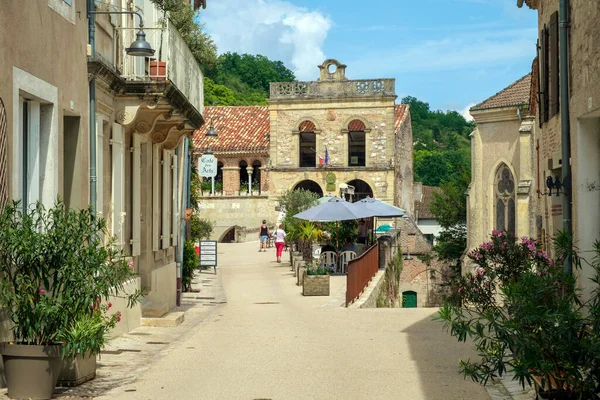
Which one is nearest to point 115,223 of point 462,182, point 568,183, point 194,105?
point 194,105

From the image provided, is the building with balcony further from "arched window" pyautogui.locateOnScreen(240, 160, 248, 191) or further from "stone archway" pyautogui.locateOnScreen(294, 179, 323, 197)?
"arched window" pyautogui.locateOnScreen(240, 160, 248, 191)

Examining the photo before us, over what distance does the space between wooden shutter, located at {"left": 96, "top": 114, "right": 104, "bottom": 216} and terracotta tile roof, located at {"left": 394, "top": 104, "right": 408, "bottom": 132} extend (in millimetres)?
40911

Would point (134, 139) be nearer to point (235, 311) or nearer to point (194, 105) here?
point (194, 105)

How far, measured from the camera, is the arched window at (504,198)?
3603 centimetres

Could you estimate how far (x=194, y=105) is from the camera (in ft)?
61.4

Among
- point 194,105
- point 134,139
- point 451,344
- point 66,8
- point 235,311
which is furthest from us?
point 235,311

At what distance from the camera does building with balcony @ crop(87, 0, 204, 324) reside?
583 inches

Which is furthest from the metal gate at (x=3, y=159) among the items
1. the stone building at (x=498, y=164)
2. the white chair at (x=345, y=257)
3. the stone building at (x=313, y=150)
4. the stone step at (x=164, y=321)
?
the stone building at (x=313, y=150)

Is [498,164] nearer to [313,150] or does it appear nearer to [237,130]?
[313,150]

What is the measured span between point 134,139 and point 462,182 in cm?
3293

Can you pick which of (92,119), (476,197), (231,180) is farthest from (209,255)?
(231,180)

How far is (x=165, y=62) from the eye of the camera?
15.4m

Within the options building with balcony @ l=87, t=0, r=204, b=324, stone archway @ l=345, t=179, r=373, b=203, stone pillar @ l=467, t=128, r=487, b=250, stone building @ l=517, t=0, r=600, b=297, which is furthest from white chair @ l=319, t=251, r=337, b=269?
stone archway @ l=345, t=179, r=373, b=203

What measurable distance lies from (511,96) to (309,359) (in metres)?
→ 24.5
